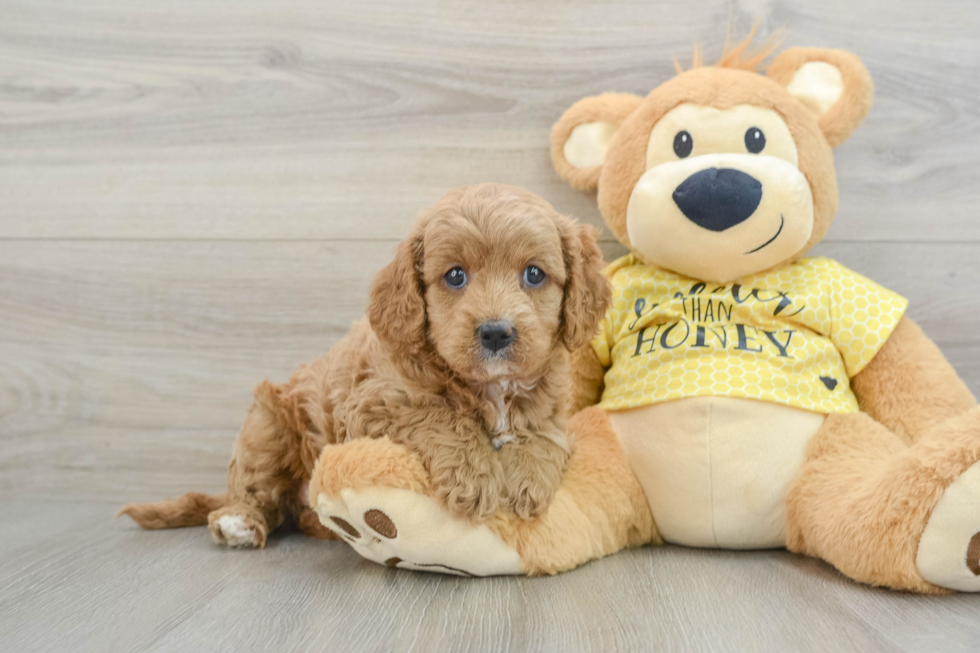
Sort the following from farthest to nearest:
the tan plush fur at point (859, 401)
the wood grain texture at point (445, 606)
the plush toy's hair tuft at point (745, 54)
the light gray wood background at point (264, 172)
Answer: the light gray wood background at point (264, 172)
the plush toy's hair tuft at point (745, 54)
the tan plush fur at point (859, 401)
the wood grain texture at point (445, 606)

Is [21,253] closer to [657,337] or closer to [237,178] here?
[237,178]

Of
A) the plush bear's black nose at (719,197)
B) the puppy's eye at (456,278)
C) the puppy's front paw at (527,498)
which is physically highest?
the plush bear's black nose at (719,197)

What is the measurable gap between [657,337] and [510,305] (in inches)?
18.2

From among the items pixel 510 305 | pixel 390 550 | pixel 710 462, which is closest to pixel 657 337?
pixel 710 462

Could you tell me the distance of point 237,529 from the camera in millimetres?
1493

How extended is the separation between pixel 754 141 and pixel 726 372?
1.55 ft

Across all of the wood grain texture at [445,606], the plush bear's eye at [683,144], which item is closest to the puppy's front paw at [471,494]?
the wood grain texture at [445,606]

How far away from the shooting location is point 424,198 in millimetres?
1829

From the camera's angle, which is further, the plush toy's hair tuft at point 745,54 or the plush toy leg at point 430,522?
the plush toy's hair tuft at point 745,54

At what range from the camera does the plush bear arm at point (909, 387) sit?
4.64 feet

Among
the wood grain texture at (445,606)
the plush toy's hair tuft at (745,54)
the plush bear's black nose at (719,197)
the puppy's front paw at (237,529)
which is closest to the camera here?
the wood grain texture at (445,606)

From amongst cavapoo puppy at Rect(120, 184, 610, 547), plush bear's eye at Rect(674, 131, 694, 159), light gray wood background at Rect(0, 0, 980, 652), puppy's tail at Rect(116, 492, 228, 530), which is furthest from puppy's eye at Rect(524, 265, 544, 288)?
puppy's tail at Rect(116, 492, 228, 530)

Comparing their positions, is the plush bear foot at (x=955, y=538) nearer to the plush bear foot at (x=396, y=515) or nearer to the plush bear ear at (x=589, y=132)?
the plush bear foot at (x=396, y=515)

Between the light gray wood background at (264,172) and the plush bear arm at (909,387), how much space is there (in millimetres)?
Answer: 358
